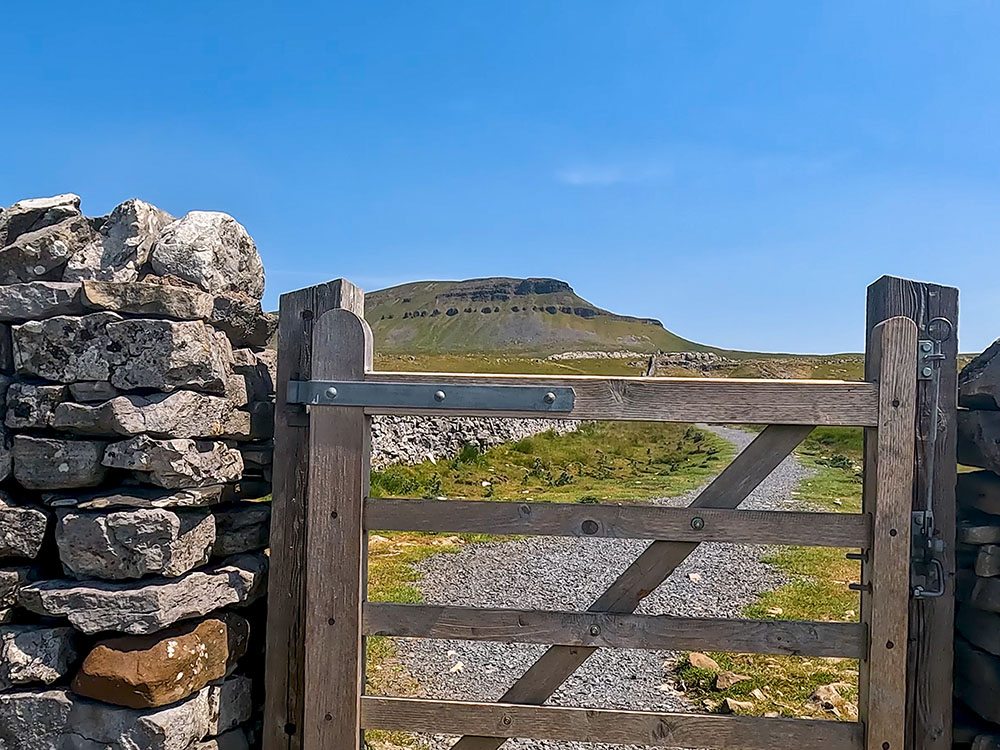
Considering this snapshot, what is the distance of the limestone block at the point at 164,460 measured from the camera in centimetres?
333

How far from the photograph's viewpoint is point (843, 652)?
3312 mm

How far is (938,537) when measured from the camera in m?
3.36

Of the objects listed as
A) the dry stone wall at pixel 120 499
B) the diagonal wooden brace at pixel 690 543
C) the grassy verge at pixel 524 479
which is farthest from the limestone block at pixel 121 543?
the grassy verge at pixel 524 479

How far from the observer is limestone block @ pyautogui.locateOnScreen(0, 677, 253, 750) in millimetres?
3240

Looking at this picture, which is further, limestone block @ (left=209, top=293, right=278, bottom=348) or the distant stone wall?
limestone block @ (left=209, top=293, right=278, bottom=348)

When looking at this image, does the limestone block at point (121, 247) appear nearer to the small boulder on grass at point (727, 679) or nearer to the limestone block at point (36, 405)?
the limestone block at point (36, 405)

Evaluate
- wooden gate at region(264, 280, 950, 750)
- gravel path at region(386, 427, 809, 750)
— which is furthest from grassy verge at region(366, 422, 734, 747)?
wooden gate at region(264, 280, 950, 750)

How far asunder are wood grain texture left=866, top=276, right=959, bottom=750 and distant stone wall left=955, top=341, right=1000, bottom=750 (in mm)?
153

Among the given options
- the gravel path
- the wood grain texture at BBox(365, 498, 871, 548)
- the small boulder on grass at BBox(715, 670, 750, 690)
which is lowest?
the gravel path

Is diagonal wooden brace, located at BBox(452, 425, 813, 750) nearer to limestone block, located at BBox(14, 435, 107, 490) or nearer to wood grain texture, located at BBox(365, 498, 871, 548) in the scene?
wood grain texture, located at BBox(365, 498, 871, 548)

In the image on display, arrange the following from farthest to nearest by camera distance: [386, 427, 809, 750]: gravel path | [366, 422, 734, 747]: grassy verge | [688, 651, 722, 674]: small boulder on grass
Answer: [366, 422, 734, 747]: grassy verge → [688, 651, 722, 674]: small boulder on grass → [386, 427, 809, 750]: gravel path

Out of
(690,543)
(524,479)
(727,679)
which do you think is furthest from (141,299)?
(524,479)

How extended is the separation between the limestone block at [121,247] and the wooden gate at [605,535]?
99 cm

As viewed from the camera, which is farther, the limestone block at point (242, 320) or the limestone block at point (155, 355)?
the limestone block at point (242, 320)
